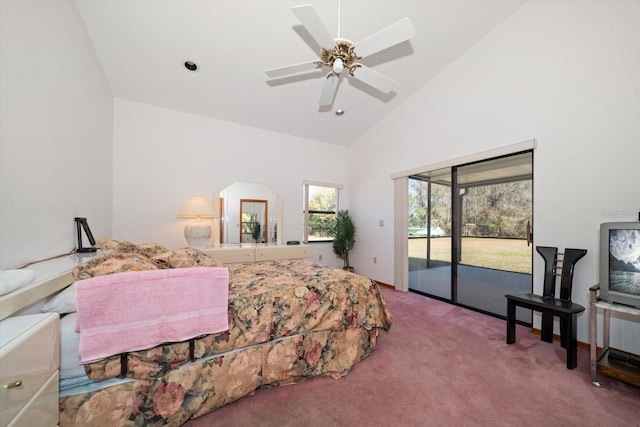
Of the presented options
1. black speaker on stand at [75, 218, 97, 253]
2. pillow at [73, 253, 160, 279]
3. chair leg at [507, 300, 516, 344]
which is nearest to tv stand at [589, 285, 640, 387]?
chair leg at [507, 300, 516, 344]

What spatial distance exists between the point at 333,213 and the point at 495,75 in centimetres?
350

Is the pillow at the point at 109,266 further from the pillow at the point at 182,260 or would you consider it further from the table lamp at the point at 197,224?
the table lamp at the point at 197,224

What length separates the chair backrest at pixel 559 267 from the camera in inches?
92.7

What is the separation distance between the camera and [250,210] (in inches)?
173

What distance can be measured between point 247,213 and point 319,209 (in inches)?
61.6

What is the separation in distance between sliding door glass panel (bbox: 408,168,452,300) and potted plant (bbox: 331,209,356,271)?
1.23 metres

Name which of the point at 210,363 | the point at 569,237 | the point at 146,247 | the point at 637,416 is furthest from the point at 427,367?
the point at 146,247

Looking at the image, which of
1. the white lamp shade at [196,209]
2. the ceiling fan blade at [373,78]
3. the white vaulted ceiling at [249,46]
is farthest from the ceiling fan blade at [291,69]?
the white lamp shade at [196,209]

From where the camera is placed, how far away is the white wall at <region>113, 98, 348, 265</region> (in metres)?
3.53

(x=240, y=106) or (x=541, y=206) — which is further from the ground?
(x=240, y=106)

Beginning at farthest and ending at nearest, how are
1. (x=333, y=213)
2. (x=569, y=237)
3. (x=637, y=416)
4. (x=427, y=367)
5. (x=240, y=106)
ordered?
1. (x=333, y=213)
2. (x=240, y=106)
3. (x=569, y=237)
4. (x=427, y=367)
5. (x=637, y=416)

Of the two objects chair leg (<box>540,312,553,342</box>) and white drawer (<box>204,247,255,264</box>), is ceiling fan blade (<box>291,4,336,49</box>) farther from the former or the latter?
chair leg (<box>540,312,553,342</box>)

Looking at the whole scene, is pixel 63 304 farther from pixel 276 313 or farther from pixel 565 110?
pixel 565 110

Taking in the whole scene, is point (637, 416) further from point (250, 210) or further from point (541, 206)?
point (250, 210)
